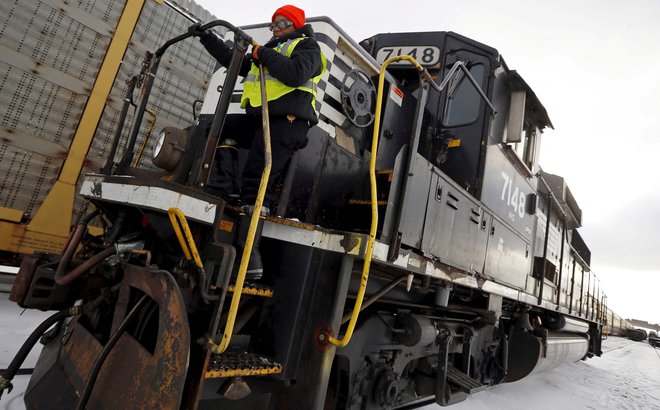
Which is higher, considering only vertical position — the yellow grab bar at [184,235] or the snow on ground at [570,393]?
the yellow grab bar at [184,235]

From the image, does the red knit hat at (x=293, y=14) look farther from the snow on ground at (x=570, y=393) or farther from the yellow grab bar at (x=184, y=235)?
the snow on ground at (x=570, y=393)

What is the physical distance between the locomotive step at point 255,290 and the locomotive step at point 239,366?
0.31 m

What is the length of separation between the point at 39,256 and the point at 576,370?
10.9m

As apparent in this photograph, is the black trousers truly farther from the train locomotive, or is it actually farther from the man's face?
the man's face

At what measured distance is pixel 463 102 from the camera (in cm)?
369

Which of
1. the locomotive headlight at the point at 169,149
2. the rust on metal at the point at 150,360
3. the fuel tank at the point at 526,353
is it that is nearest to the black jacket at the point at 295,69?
the locomotive headlight at the point at 169,149

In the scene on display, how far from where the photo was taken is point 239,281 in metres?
1.57

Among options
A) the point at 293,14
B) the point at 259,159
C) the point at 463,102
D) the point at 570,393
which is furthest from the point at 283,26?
the point at 570,393

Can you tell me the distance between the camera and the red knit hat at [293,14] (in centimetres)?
231

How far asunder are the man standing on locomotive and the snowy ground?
65.3 inches

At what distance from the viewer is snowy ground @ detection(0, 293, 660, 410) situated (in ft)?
10.6

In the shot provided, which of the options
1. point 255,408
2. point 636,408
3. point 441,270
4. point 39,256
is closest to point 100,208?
point 39,256

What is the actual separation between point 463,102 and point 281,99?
2261 millimetres

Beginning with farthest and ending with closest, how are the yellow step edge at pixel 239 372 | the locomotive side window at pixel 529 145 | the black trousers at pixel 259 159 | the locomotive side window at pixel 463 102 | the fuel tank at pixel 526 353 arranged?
1. the fuel tank at pixel 526 353
2. the locomotive side window at pixel 529 145
3. the locomotive side window at pixel 463 102
4. the black trousers at pixel 259 159
5. the yellow step edge at pixel 239 372
